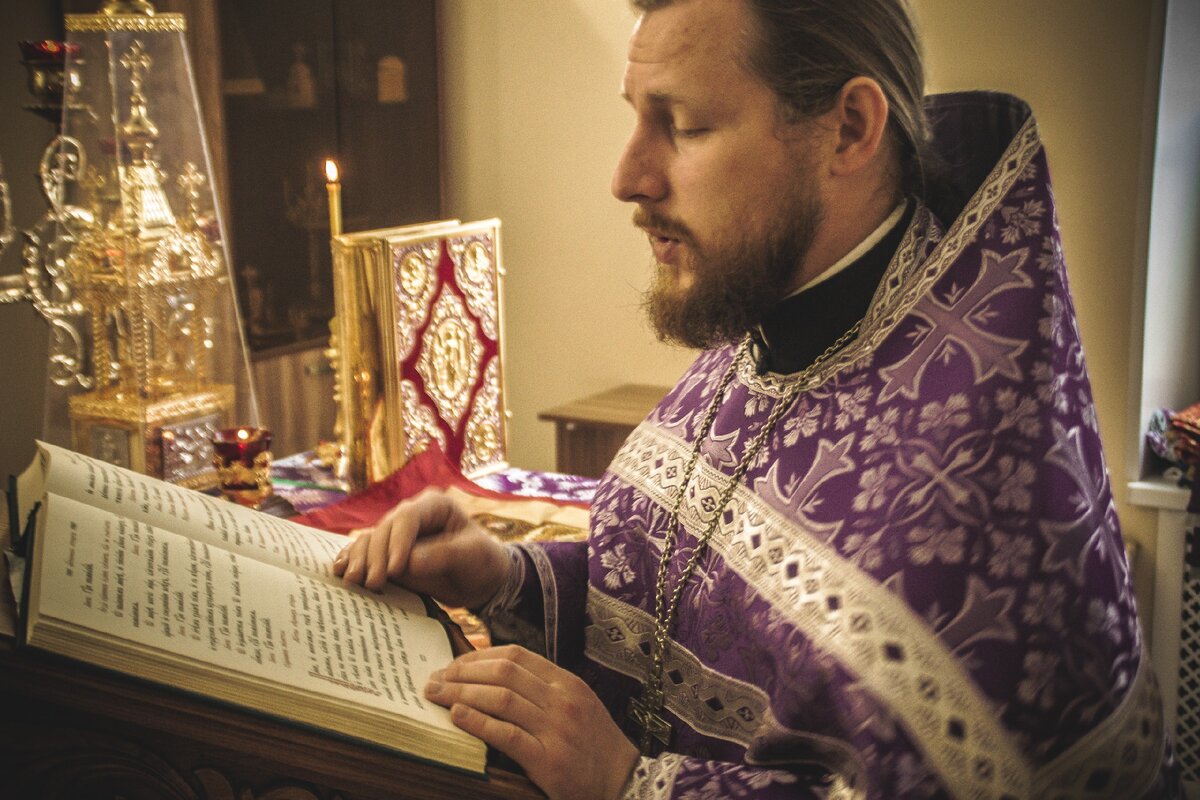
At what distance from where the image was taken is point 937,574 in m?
0.84

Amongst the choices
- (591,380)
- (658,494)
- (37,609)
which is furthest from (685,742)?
(591,380)

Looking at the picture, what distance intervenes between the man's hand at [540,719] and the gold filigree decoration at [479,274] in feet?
4.56

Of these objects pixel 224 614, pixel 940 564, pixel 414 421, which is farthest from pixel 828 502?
pixel 414 421

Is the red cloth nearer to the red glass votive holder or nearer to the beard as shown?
the red glass votive holder

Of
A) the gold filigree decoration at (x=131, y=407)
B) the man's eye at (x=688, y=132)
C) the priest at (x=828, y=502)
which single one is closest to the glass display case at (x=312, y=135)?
the gold filigree decoration at (x=131, y=407)

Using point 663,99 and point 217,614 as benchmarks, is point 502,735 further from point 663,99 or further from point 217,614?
point 663,99

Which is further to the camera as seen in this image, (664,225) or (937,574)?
(664,225)

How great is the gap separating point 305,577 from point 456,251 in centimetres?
133

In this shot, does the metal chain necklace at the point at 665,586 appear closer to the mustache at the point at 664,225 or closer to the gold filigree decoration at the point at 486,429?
the mustache at the point at 664,225

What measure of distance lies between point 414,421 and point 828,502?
1238 mm

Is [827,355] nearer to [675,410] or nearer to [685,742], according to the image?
[675,410]

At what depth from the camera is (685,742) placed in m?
1.08

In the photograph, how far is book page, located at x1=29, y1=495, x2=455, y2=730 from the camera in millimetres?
689

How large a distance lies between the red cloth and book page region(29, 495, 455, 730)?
857mm
